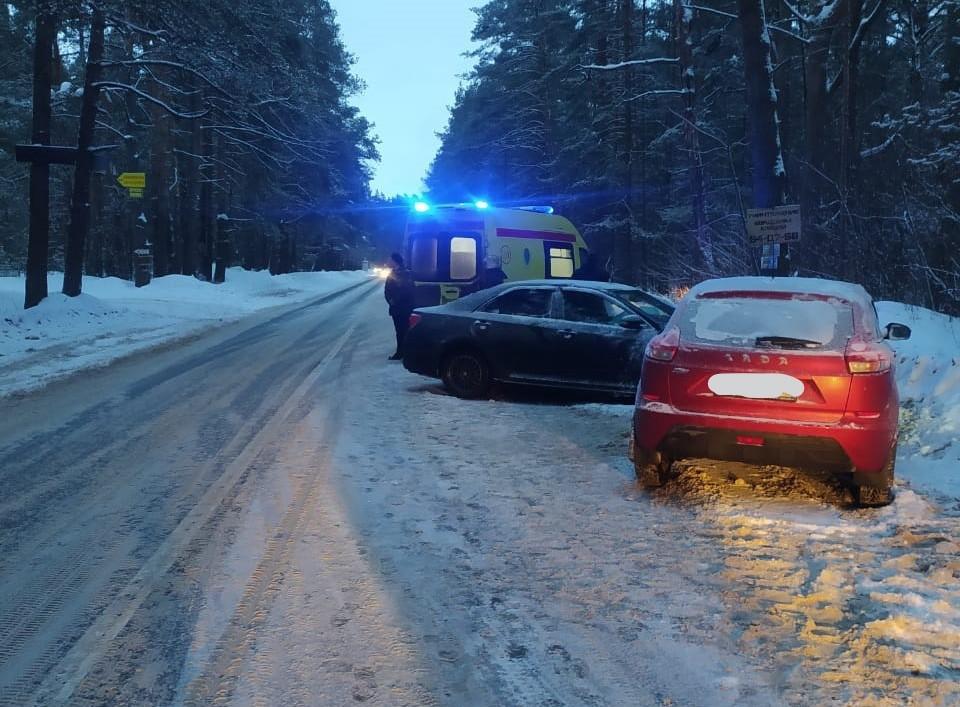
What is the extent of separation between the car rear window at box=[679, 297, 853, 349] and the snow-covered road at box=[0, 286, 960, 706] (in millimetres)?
1167

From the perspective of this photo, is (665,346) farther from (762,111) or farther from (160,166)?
(160,166)

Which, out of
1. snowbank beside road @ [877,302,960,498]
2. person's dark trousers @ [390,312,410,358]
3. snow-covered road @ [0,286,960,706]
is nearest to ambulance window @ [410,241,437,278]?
person's dark trousers @ [390,312,410,358]

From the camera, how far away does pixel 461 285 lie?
13742 millimetres

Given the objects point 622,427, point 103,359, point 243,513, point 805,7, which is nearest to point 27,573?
point 243,513

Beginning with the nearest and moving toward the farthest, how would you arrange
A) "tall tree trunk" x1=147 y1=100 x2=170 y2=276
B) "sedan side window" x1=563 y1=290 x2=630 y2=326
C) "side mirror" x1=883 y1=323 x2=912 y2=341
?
1. "side mirror" x1=883 y1=323 x2=912 y2=341
2. "sedan side window" x1=563 y1=290 x2=630 y2=326
3. "tall tree trunk" x1=147 y1=100 x2=170 y2=276

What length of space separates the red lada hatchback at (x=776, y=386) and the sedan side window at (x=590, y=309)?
3356mm

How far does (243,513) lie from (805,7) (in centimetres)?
2327

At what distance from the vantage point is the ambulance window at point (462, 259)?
13734 mm

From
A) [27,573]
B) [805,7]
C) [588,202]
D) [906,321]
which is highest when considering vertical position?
[805,7]

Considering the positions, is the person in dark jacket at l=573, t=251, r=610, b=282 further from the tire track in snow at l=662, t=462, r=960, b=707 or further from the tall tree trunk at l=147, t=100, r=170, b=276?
the tall tree trunk at l=147, t=100, r=170, b=276

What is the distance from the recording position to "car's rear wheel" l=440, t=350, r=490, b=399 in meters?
9.61

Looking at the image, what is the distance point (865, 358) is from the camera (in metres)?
5.03

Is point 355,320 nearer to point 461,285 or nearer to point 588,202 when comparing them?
point 461,285

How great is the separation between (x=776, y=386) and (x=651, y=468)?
1.12 meters
